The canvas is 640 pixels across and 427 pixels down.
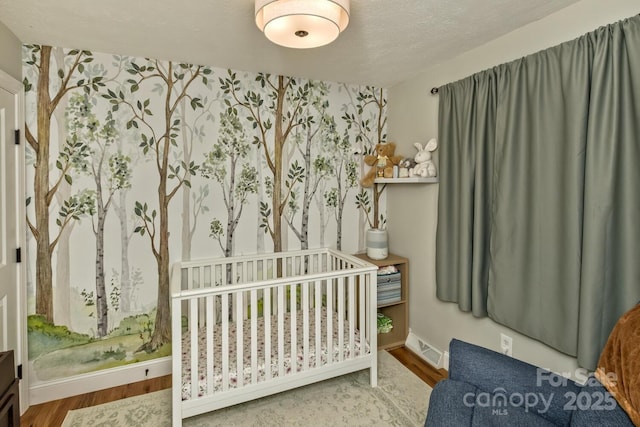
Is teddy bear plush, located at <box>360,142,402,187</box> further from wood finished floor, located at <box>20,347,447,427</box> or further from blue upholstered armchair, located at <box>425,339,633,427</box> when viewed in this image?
blue upholstered armchair, located at <box>425,339,633,427</box>

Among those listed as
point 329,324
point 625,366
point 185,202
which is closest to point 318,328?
point 329,324

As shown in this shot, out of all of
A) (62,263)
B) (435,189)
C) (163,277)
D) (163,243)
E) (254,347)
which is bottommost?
(254,347)

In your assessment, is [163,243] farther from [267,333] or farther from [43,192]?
[267,333]

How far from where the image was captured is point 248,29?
1.93 metres

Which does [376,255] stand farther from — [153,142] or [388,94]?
[153,142]

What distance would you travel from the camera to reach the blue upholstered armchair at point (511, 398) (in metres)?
1.17

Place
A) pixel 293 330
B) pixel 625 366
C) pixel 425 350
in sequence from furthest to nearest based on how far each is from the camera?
pixel 425 350 < pixel 293 330 < pixel 625 366

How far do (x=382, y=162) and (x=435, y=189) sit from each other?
56 centimetres

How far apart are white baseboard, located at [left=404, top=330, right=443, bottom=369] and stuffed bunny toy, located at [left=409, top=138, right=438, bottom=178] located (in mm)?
1415

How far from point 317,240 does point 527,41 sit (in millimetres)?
2063

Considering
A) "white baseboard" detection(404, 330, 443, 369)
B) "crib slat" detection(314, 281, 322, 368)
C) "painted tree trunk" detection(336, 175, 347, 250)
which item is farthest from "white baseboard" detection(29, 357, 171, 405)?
"white baseboard" detection(404, 330, 443, 369)


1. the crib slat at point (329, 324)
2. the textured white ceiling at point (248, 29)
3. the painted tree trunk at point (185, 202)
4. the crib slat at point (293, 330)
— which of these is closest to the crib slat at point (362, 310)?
the crib slat at point (329, 324)

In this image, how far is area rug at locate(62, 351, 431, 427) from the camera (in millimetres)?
2014

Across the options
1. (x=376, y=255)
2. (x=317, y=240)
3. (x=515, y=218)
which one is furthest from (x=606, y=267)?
(x=317, y=240)
